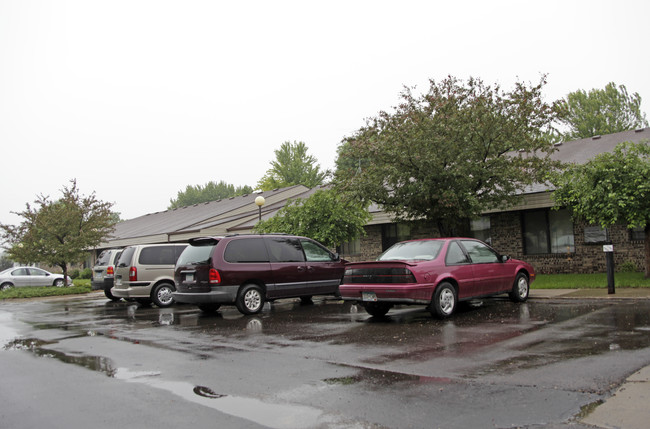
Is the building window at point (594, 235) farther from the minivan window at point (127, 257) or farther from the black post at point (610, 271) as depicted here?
the minivan window at point (127, 257)

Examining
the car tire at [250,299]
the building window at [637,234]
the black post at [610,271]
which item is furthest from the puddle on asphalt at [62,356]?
the building window at [637,234]

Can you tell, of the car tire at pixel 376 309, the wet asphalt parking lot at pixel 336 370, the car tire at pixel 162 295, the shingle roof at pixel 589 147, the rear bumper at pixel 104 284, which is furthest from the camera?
the shingle roof at pixel 589 147

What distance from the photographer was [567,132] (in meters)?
49.3

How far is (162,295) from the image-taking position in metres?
17.0

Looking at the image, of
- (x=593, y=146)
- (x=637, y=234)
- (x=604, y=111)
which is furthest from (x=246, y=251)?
(x=604, y=111)

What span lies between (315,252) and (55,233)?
715 inches

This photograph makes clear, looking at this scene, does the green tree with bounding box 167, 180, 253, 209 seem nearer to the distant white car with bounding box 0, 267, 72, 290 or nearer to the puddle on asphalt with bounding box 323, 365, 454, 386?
the distant white car with bounding box 0, 267, 72, 290

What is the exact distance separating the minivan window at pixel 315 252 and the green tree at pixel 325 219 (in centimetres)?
360

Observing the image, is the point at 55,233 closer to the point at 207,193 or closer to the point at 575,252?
the point at 575,252

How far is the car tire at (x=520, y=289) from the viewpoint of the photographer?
12609mm

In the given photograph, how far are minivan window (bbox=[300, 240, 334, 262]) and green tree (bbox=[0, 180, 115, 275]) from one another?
17379 millimetres

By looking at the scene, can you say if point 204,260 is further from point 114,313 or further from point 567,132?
point 567,132

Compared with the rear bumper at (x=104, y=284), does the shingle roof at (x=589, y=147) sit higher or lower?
higher

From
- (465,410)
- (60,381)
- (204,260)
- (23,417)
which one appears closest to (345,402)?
(465,410)
